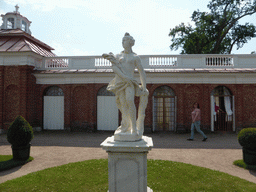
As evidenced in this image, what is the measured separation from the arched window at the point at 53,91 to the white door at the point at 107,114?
10.9ft

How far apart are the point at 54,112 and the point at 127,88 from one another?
41.2 ft

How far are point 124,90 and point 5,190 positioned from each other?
4125 mm

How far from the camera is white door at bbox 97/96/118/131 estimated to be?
14539 mm

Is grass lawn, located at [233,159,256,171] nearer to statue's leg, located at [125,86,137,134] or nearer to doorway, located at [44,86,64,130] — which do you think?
statue's leg, located at [125,86,137,134]

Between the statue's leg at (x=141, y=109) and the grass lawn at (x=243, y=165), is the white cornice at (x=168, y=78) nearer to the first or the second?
the grass lawn at (x=243, y=165)

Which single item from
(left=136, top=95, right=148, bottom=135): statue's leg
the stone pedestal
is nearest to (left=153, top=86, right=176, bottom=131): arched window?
(left=136, top=95, right=148, bottom=135): statue's leg

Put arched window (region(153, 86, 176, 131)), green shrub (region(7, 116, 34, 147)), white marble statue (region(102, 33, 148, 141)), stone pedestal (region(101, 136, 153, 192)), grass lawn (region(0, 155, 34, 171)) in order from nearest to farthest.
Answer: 1. stone pedestal (region(101, 136, 153, 192))
2. white marble statue (region(102, 33, 148, 141))
3. grass lawn (region(0, 155, 34, 171))
4. green shrub (region(7, 116, 34, 147))
5. arched window (region(153, 86, 176, 131))

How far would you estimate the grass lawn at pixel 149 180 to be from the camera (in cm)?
498

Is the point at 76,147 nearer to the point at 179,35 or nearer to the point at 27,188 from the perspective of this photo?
the point at 27,188

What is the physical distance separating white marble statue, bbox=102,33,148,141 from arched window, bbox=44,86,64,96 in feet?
39.5

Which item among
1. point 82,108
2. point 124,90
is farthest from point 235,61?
point 124,90

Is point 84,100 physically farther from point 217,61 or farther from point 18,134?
point 217,61

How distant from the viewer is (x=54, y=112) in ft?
48.8

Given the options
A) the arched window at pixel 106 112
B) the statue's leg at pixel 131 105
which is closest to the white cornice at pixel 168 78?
the arched window at pixel 106 112
